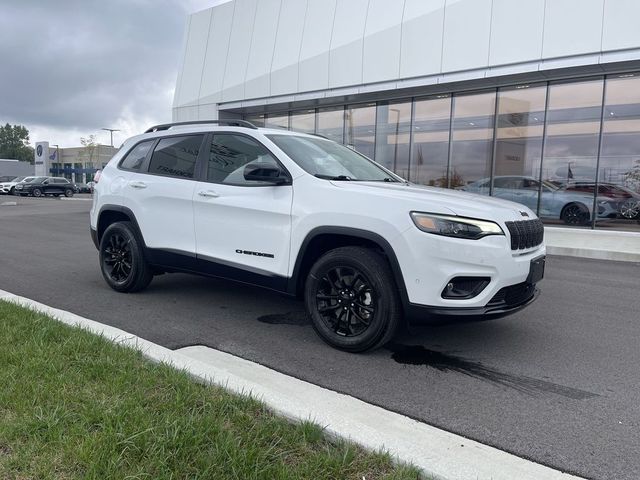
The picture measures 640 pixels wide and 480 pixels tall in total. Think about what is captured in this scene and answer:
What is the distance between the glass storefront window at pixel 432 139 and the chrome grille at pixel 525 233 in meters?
11.6

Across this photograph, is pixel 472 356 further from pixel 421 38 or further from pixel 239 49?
pixel 239 49

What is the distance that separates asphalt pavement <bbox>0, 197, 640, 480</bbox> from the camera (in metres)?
2.96

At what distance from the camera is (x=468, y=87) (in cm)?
1470

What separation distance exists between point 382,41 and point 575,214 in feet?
23.7

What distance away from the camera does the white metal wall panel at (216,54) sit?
19.0 metres

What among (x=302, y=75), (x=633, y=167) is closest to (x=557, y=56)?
(x=633, y=167)

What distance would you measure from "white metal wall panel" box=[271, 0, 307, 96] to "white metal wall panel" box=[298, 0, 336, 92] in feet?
0.75

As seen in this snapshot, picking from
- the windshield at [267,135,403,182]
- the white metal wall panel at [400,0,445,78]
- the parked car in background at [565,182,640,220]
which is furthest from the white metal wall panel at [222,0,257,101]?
the windshield at [267,135,403,182]

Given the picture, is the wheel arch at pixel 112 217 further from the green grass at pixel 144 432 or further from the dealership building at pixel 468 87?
the dealership building at pixel 468 87

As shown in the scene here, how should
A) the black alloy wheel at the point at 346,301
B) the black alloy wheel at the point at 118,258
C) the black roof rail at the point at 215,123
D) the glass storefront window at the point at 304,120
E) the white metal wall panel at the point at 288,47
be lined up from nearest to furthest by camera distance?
A: the black alloy wheel at the point at 346,301
the black roof rail at the point at 215,123
the black alloy wheel at the point at 118,258
the white metal wall panel at the point at 288,47
the glass storefront window at the point at 304,120

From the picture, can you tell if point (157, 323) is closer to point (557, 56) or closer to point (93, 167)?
point (557, 56)

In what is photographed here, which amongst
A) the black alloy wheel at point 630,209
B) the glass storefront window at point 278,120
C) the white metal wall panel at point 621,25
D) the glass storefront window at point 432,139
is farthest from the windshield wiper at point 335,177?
the glass storefront window at point 278,120

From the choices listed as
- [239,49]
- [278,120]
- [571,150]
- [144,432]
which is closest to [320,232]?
[144,432]

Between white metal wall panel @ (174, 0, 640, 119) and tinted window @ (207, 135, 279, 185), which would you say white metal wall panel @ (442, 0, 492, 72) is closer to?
white metal wall panel @ (174, 0, 640, 119)
